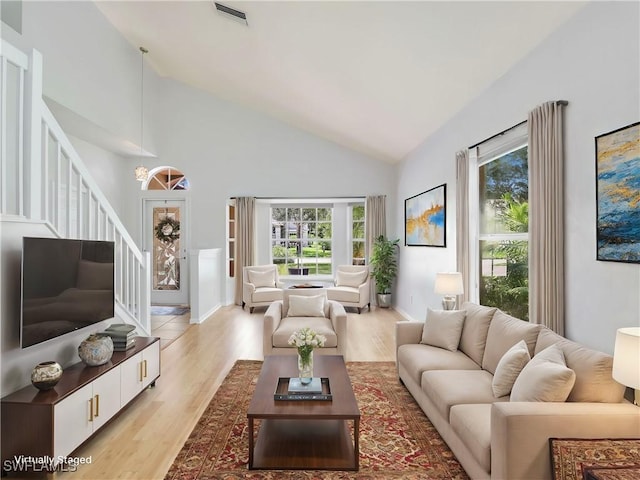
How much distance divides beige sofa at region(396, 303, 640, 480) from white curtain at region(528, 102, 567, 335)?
10.2 inches

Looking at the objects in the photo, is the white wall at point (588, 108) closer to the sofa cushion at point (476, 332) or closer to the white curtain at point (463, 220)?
the sofa cushion at point (476, 332)

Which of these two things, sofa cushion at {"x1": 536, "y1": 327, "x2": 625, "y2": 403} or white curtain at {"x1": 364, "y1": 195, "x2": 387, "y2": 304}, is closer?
sofa cushion at {"x1": 536, "y1": 327, "x2": 625, "y2": 403}

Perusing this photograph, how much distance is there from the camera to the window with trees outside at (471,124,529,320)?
3.38 meters

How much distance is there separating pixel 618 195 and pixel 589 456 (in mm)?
1383

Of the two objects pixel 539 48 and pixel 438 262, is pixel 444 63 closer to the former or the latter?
pixel 539 48

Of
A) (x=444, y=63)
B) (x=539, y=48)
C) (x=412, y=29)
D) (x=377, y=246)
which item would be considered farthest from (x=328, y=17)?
(x=377, y=246)

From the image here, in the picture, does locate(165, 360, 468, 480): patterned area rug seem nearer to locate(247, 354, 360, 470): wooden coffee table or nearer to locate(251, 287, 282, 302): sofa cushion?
locate(247, 354, 360, 470): wooden coffee table

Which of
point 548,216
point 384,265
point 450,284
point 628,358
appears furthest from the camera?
point 384,265

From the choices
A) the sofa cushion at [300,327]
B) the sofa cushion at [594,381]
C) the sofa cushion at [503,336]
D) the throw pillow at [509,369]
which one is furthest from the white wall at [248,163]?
the sofa cushion at [594,381]

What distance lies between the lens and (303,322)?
4.34 meters

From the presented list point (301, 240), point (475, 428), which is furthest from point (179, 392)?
point (301, 240)

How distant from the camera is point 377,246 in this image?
7.46 metres

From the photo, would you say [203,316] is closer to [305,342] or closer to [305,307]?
[305,307]

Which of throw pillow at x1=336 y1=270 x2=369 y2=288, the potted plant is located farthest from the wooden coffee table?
the potted plant
